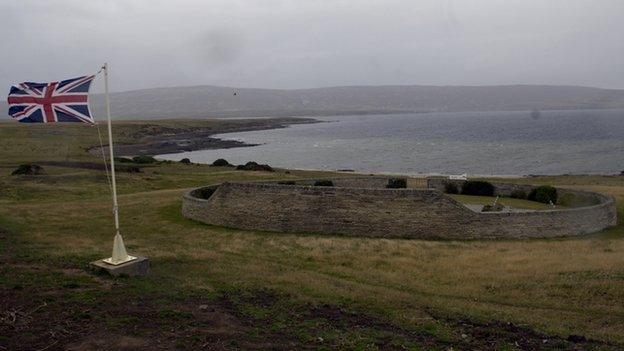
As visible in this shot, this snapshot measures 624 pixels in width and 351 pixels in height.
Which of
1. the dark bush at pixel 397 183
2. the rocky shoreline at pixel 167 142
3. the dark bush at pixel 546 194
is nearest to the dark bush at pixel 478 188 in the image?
the dark bush at pixel 546 194

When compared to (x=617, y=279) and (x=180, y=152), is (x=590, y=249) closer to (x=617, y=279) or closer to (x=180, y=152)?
(x=617, y=279)

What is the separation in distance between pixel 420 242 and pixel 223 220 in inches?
306

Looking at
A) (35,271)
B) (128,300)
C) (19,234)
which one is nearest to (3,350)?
(128,300)

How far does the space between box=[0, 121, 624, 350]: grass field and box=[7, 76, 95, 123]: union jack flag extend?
355 cm

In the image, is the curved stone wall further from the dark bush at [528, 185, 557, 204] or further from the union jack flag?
the union jack flag

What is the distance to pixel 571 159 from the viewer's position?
79875mm

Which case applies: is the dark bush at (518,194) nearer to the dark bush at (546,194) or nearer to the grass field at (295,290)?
the dark bush at (546,194)

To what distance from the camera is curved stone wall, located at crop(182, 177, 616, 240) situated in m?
21.4

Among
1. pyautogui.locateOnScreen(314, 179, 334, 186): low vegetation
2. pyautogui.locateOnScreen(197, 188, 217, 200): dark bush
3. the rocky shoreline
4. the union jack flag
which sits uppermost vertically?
the union jack flag

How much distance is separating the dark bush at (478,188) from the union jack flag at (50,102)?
72.7 feet

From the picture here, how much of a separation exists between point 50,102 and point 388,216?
41.3 ft

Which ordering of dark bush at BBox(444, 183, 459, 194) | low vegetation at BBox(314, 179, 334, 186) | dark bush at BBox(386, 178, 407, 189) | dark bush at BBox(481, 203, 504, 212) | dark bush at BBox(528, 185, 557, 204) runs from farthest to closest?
dark bush at BBox(444, 183, 459, 194)
dark bush at BBox(386, 178, 407, 189)
low vegetation at BBox(314, 179, 334, 186)
dark bush at BBox(528, 185, 557, 204)
dark bush at BBox(481, 203, 504, 212)

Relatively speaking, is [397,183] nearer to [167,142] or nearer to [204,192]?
[204,192]

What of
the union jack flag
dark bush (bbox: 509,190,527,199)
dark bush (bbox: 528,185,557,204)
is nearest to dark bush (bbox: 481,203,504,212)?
dark bush (bbox: 528,185,557,204)
